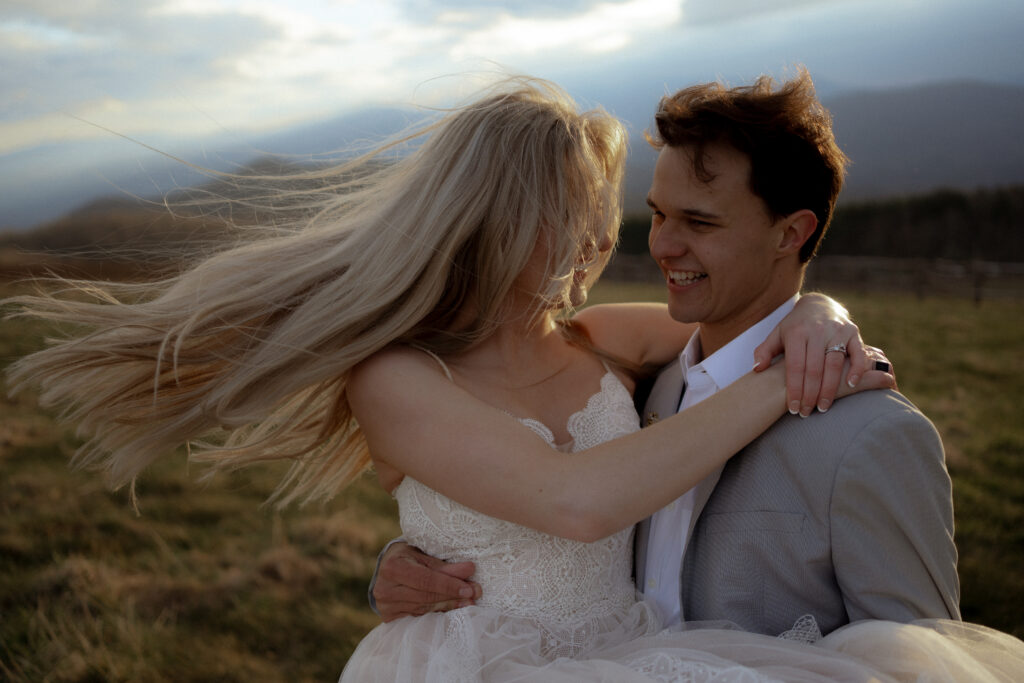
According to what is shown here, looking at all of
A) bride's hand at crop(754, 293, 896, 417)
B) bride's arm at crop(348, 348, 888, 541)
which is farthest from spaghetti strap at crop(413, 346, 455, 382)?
bride's hand at crop(754, 293, 896, 417)

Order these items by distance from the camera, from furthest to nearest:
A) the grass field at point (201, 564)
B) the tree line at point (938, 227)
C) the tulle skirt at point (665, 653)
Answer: the tree line at point (938, 227) → the grass field at point (201, 564) → the tulle skirt at point (665, 653)

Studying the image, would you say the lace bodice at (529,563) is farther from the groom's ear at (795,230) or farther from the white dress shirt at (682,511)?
the groom's ear at (795,230)

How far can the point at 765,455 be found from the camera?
238 centimetres

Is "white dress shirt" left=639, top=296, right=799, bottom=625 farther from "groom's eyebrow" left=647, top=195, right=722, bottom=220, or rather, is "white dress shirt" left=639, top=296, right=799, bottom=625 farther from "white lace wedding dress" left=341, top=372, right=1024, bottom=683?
"groom's eyebrow" left=647, top=195, right=722, bottom=220

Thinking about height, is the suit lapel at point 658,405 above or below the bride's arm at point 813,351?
below

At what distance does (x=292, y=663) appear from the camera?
13.4ft

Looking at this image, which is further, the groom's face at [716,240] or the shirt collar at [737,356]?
the shirt collar at [737,356]

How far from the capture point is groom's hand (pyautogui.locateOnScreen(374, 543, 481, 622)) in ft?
8.14

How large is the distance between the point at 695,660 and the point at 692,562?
0.47 metres

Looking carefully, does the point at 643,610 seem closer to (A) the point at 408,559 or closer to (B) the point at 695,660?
(B) the point at 695,660

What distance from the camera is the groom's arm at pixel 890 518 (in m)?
2.15

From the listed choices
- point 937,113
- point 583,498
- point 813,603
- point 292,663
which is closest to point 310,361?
point 583,498

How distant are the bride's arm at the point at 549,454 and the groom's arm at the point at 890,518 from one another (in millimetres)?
225

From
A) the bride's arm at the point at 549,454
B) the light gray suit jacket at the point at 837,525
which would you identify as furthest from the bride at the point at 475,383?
the light gray suit jacket at the point at 837,525
